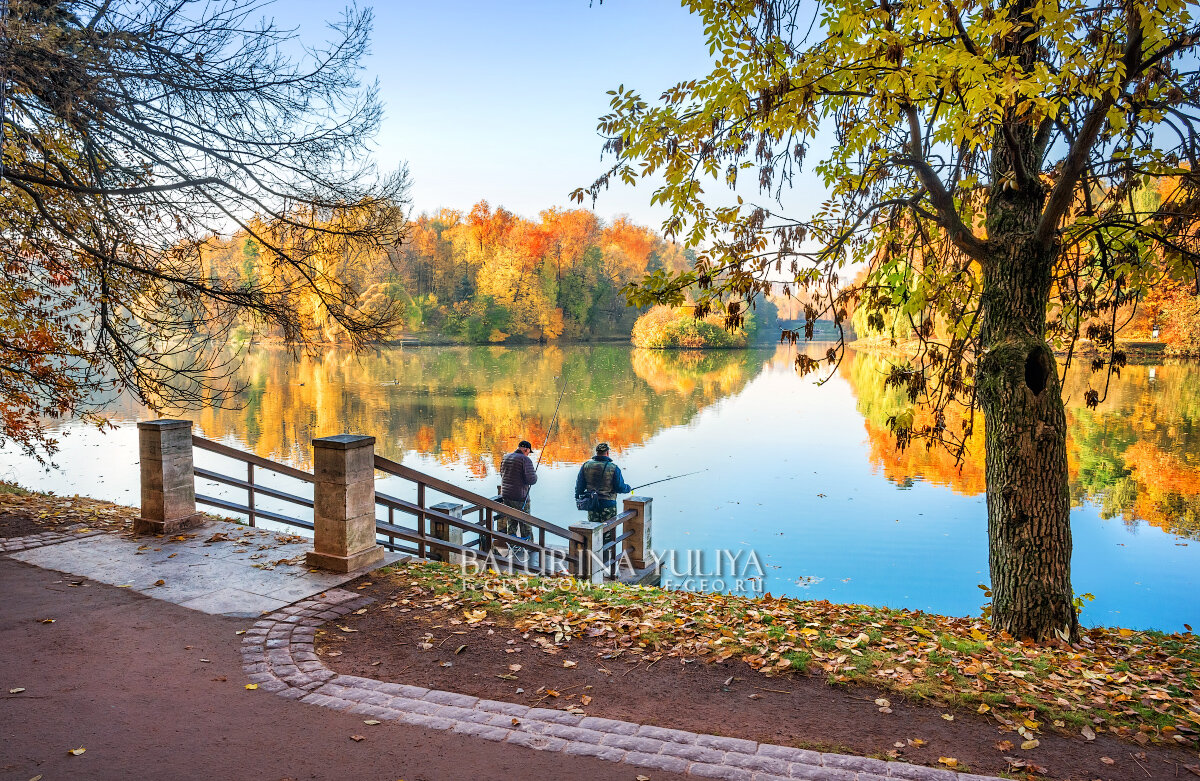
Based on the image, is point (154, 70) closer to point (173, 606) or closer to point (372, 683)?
point (173, 606)

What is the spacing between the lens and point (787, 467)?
2109 cm

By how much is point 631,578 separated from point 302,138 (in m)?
7.50

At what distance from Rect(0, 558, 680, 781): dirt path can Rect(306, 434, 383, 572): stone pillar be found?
1299mm

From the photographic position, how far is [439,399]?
33188 mm

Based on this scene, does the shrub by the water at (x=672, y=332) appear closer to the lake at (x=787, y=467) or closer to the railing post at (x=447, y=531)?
the lake at (x=787, y=467)

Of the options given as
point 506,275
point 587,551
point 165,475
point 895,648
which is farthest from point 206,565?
point 506,275

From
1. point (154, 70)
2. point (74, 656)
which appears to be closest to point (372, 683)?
point (74, 656)

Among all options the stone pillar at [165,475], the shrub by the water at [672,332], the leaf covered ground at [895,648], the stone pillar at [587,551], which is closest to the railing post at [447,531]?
the stone pillar at [587,551]

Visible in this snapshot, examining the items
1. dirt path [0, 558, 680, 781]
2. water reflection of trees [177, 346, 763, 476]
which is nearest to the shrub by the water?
water reflection of trees [177, 346, 763, 476]

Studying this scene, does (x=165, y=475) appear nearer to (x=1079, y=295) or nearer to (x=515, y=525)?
(x=515, y=525)

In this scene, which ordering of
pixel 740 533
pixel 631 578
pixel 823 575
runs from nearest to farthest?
pixel 631 578 < pixel 823 575 < pixel 740 533

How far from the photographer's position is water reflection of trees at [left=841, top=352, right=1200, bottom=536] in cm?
1626

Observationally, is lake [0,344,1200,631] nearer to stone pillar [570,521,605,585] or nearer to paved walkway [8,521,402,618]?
stone pillar [570,521,605,585]

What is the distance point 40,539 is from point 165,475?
148 cm
